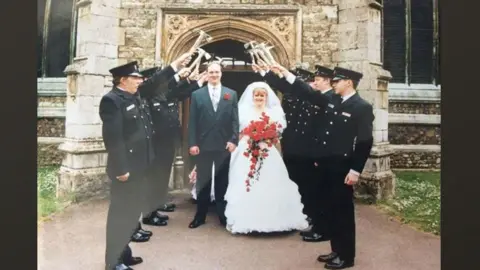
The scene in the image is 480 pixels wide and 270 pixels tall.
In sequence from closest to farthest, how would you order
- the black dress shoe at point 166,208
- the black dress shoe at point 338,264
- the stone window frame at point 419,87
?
the black dress shoe at point 338,264
the black dress shoe at point 166,208
the stone window frame at point 419,87

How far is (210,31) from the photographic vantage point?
2.42 m

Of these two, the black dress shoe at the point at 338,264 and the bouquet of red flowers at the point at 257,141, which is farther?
the bouquet of red flowers at the point at 257,141

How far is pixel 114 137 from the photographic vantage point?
2285 millimetres

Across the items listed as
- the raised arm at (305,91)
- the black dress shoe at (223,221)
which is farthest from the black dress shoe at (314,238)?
the raised arm at (305,91)

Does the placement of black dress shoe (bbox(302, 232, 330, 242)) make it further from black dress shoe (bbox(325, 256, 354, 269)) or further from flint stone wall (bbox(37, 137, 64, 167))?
flint stone wall (bbox(37, 137, 64, 167))

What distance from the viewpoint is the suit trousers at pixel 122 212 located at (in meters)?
2.25

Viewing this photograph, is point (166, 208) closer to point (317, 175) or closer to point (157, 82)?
point (157, 82)

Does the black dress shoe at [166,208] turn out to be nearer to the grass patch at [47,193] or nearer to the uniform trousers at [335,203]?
the grass patch at [47,193]

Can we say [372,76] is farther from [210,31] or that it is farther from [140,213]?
[140,213]

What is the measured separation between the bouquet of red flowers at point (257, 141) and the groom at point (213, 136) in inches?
3.0

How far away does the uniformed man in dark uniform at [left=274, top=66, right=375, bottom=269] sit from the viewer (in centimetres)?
230

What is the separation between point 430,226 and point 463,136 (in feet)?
1.70

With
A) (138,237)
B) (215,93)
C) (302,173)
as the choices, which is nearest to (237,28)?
(215,93)

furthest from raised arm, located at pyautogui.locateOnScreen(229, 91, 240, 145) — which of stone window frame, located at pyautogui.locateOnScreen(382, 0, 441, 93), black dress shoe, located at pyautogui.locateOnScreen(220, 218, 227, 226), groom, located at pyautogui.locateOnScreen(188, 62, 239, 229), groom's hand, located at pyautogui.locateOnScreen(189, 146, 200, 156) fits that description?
stone window frame, located at pyautogui.locateOnScreen(382, 0, 441, 93)
